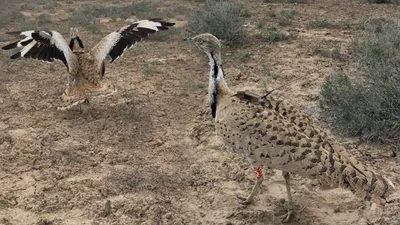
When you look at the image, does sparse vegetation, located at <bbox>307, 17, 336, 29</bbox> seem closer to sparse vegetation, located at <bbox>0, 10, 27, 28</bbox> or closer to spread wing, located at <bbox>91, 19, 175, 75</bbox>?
spread wing, located at <bbox>91, 19, 175, 75</bbox>

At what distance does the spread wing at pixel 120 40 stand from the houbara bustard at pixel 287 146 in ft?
9.54

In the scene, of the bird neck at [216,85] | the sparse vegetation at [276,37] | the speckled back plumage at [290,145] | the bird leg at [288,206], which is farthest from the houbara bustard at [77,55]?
the sparse vegetation at [276,37]

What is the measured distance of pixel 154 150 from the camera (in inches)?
225

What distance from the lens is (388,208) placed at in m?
4.31

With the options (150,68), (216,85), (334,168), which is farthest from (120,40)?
(334,168)

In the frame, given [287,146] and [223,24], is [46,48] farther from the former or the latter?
[287,146]

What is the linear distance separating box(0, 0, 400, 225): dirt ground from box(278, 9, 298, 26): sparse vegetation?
5.47 feet

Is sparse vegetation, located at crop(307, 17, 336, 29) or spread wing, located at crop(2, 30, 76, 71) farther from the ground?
spread wing, located at crop(2, 30, 76, 71)

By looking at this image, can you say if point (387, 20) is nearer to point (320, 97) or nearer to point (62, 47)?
point (320, 97)

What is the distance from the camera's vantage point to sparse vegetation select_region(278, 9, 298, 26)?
11.0 metres

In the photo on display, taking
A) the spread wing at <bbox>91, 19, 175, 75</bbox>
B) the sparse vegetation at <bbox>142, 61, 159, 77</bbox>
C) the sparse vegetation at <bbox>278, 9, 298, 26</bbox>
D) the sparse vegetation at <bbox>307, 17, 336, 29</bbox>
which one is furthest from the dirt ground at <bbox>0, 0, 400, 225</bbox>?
the sparse vegetation at <bbox>278, 9, 298, 26</bbox>

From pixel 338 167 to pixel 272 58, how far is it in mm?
4977

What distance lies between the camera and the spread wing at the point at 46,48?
6.75 m

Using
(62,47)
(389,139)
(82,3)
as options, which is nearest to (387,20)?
(389,139)
